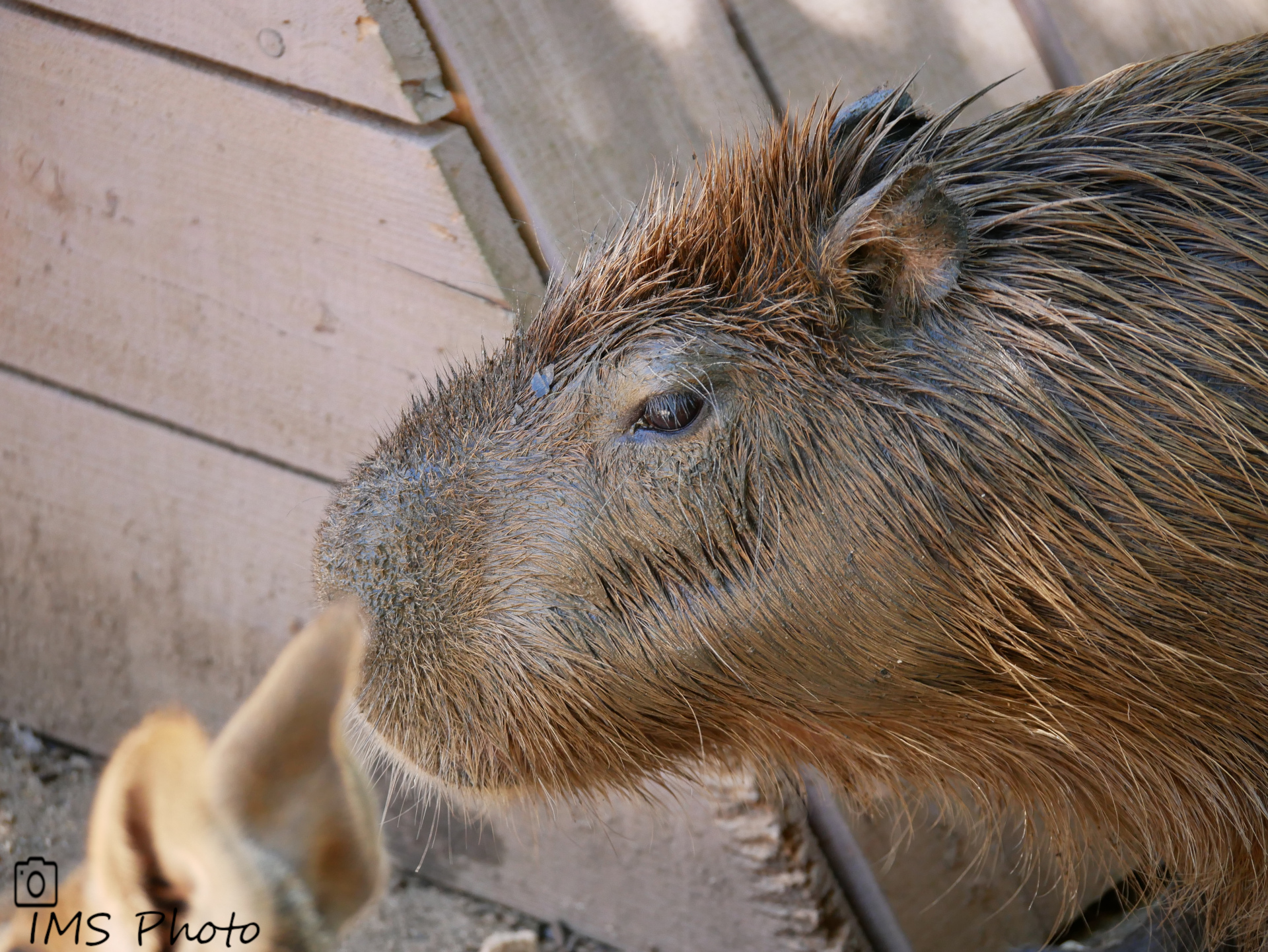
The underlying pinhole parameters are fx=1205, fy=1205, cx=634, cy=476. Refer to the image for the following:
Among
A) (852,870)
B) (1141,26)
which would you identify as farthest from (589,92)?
(852,870)

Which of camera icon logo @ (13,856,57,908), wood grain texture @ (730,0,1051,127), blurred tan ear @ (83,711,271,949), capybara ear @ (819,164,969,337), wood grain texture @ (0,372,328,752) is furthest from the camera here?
wood grain texture @ (0,372,328,752)

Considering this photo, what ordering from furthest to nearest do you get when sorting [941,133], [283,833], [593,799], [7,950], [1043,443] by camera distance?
[593,799]
[941,133]
[1043,443]
[7,950]
[283,833]

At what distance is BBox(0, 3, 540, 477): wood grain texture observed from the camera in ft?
6.76

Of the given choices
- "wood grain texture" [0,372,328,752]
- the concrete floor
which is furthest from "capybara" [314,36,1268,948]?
the concrete floor

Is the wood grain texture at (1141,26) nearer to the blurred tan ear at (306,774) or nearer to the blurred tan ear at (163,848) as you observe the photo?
the blurred tan ear at (306,774)

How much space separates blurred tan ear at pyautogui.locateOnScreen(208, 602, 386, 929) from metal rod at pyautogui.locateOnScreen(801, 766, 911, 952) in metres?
1.29

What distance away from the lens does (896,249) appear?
1570 mm

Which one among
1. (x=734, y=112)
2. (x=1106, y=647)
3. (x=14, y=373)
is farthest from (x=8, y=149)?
(x=1106, y=647)

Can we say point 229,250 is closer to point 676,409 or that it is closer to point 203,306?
point 203,306

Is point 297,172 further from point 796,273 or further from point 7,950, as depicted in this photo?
point 7,950

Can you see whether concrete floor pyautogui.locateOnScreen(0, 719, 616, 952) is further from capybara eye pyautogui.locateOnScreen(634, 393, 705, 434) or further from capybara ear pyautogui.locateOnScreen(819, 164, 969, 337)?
capybara ear pyautogui.locateOnScreen(819, 164, 969, 337)

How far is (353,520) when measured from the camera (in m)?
1.78

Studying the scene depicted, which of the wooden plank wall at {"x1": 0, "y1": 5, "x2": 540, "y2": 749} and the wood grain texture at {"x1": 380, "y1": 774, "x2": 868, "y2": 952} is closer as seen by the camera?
the wooden plank wall at {"x1": 0, "y1": 5, "x2": 540, "y2": 749}

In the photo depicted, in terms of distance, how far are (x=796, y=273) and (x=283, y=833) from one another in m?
0.99
